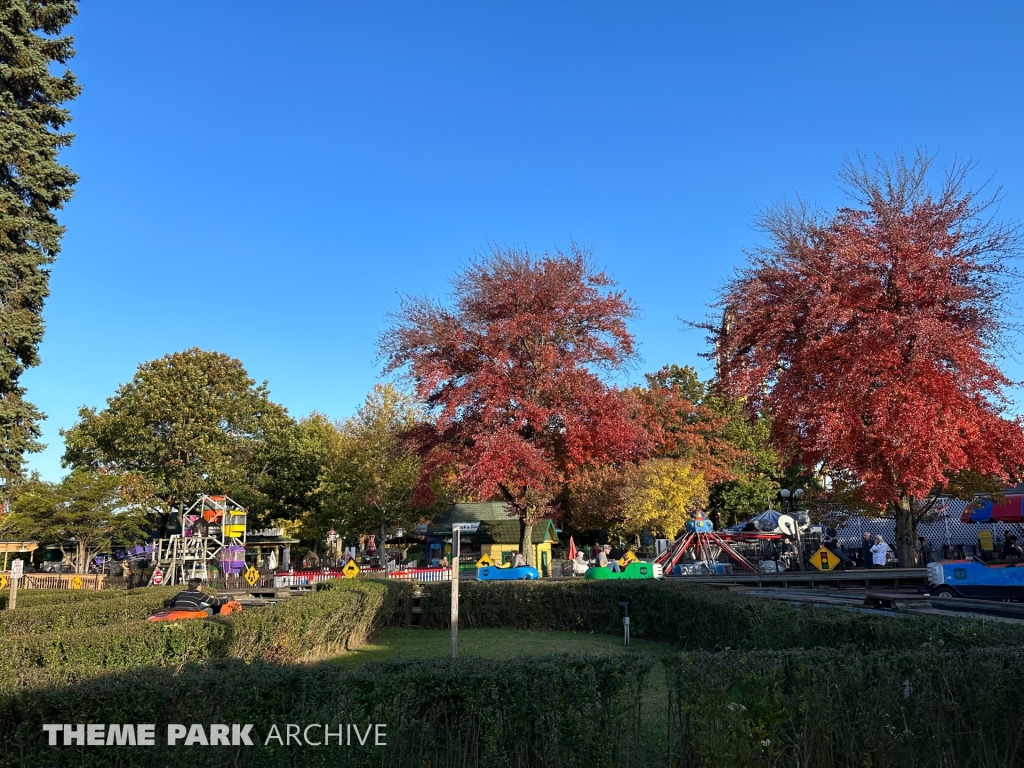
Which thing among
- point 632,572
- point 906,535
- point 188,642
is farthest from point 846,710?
point 632,572

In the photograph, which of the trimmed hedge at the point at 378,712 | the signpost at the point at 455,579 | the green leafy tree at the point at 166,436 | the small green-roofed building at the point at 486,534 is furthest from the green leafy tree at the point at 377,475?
the trimmed hedge at the point at 378,712

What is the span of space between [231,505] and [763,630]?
111 ft

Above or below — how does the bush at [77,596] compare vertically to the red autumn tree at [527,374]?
below

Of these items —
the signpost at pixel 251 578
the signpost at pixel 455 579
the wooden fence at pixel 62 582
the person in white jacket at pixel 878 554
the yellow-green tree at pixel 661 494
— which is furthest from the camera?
the yellow-green tree at pixel 661 494

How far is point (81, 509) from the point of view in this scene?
34.9 meters

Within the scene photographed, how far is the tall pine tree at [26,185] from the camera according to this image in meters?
18.2

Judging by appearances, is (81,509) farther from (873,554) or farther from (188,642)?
(873,554)

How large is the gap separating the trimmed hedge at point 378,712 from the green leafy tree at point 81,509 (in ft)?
113

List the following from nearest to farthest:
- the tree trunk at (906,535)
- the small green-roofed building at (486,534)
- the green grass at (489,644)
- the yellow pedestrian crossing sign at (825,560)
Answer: the green grass at (489,644) → the tree trunk at (906,535) → the yellow pedestrian crossing sign at (825,560) → the small green-roofed building at (486,534)

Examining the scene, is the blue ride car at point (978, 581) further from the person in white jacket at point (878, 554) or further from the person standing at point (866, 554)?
the person standing at point (866, 554)

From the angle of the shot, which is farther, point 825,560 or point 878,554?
point 878,554

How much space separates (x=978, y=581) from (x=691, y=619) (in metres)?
5.56

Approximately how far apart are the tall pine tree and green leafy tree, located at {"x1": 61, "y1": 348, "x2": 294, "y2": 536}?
20840 mm

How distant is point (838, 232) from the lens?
15.6 meters
